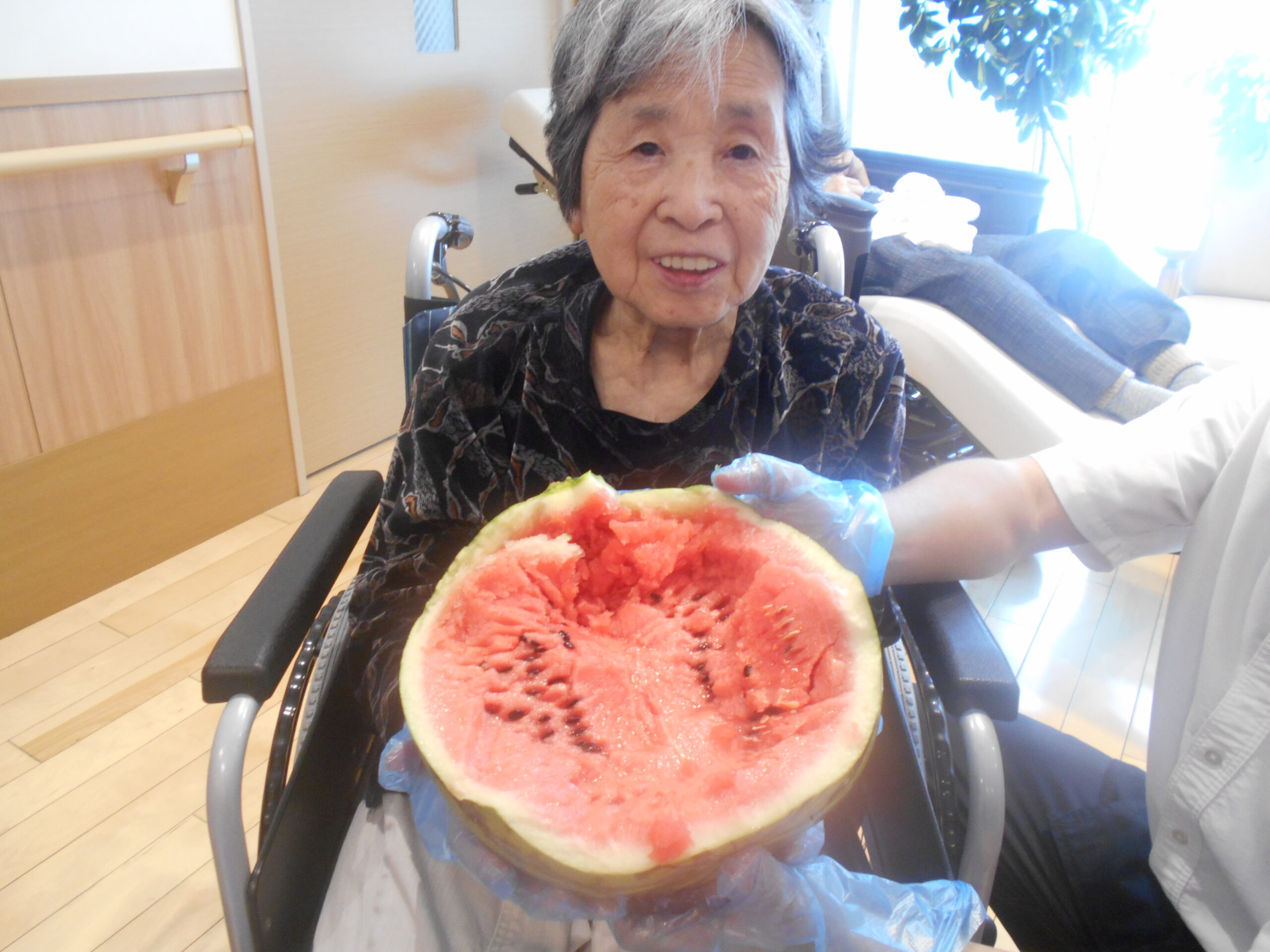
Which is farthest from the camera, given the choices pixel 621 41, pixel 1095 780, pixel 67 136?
pixel 67 136

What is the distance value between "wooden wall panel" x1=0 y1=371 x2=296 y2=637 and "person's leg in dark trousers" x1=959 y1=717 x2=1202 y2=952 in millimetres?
2026

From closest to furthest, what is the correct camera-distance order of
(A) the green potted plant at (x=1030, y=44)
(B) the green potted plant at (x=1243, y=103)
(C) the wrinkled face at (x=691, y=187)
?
(C) the wrinkled face at (x=691, y=187)
(A) the green potted plant at (x=1030, y=44)
(B) the green potted plant at (x=1243, y=103)

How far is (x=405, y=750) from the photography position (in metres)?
0.82

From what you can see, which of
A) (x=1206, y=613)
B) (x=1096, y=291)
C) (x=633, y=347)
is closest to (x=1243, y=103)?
(x=1096, y=291)

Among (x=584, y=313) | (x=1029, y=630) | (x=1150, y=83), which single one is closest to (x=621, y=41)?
(x=584, y=313)

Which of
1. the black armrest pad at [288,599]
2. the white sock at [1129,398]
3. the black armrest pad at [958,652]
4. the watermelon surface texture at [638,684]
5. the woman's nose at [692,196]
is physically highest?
the woman's nose at [692,196]

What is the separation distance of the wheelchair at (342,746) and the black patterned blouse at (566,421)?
7 centimetres

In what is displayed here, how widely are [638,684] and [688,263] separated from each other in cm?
51

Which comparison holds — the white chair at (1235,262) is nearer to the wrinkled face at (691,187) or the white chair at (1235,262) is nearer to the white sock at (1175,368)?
the white sock at (1175,368)

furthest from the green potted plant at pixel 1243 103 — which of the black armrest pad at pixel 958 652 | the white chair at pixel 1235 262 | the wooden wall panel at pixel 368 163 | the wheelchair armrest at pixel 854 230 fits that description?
the black armrest pad at pixel 958 652

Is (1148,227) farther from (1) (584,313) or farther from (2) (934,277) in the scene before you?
(1) (584,313)

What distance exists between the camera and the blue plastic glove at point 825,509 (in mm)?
867

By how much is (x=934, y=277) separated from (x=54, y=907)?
7.88ft

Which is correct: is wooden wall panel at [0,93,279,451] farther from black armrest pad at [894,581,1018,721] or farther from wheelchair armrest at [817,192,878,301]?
black armrest pad at [894,581,1018,721]
